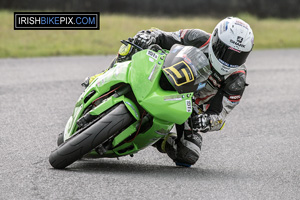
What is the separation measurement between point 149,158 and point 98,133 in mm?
1440

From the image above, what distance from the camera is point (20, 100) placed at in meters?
8.66

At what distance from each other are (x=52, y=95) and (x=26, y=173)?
4273 millimetres

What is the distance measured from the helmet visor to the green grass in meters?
8.47

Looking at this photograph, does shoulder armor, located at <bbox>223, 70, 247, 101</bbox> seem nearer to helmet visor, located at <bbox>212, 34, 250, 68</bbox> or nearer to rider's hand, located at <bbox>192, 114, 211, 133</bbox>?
helmet visor, located at <bbox>212, 34, 250, 68</bbox>

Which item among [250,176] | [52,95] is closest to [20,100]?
[52,95]

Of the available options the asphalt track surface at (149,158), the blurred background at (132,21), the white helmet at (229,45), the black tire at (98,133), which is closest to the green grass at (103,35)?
the blurred background at (132,21)

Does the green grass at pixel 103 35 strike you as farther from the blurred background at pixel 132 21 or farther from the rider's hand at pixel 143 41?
the rider's hand at pixel 143 41

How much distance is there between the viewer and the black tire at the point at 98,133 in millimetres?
4773

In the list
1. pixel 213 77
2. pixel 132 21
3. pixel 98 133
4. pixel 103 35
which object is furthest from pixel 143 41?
pixel 132 21

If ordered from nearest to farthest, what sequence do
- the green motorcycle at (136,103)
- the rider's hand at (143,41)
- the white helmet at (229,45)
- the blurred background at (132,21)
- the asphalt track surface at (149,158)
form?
1. the asphalt track surface at (149,158)
2. the green motorcycle at (136,103)
3. the white helmet at (229,45)
4. the rider's hand at (143,41)
5. the blurred background at (132,21)

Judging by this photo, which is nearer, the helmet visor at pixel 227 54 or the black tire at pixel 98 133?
the black tire at pixel 98 133

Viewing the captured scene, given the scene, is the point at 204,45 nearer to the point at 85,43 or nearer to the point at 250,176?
the point at 250,176

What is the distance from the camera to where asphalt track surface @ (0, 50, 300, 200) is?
186 inches

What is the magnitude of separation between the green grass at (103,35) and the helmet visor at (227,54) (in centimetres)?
847
